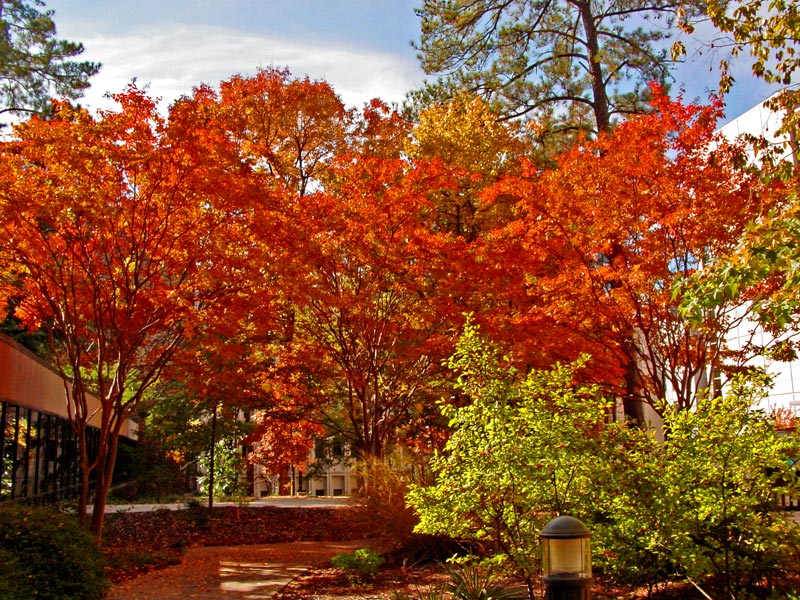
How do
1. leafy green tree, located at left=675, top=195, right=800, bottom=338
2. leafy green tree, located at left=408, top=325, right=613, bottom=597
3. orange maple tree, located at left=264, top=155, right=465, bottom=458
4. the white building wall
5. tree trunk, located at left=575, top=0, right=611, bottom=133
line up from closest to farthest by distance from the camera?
leafy green tree, located at left=675, top=195, right=800, bottom=338 → leafy green tree, located at left=408, top=325, right=613, bottom=597 → orange maple tree, located at left=264, top=155, right=465, bottom=458 → tree trunk, located at left=575, top=0, right=611, bottom=133 → the white building wall

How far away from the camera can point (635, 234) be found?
12.7m

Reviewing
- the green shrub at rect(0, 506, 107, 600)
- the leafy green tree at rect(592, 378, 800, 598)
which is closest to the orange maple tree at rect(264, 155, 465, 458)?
the green shrub at rect(0, 506, 107, 600)

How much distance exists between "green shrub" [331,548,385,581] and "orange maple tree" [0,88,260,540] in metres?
3.86

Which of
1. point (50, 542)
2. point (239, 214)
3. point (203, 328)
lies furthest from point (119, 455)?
point (50, 542)

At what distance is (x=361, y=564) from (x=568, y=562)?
608 cm

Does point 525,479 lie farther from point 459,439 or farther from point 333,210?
point 333,210

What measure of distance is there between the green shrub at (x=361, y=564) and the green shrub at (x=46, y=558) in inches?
121

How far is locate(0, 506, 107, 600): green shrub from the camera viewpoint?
7469 millimetres

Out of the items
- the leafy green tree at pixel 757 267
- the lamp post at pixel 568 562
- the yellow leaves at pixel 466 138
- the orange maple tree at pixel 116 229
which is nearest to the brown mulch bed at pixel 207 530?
the orange maple tree at pixel 116 229

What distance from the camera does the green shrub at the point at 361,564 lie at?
33.2 feet

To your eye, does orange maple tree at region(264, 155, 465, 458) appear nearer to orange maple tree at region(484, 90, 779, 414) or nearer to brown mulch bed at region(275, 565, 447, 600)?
orange maple tree at region(484, 90, 779, 414)

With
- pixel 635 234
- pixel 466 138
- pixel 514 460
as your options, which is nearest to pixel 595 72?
pixel 466 138

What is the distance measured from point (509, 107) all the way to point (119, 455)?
20445mm

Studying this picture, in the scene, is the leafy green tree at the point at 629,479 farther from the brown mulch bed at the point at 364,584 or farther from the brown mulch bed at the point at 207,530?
the brown mulch bed at the point at 207,530
